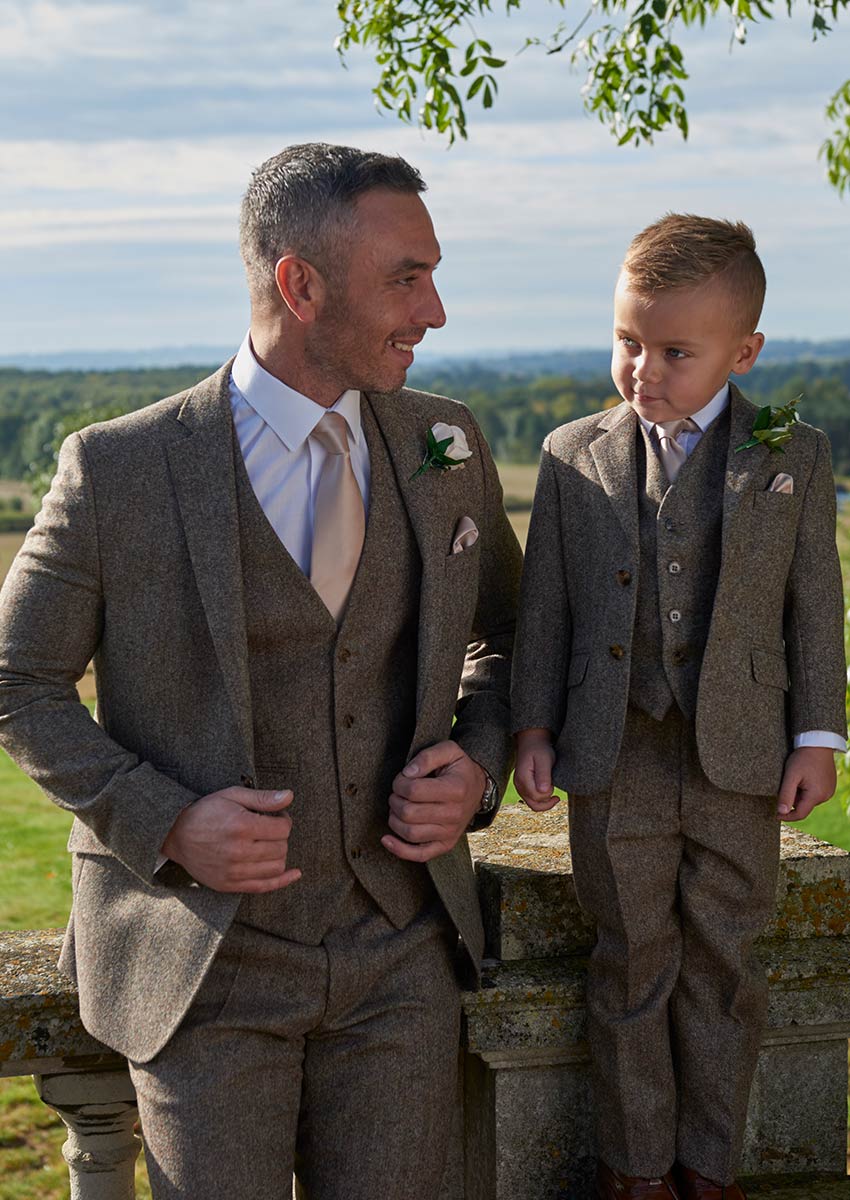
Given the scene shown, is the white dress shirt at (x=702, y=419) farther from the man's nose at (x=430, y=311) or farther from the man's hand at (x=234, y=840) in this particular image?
the man's hand at (x=234, y=840)

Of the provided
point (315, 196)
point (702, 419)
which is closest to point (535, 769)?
point (702, 419)

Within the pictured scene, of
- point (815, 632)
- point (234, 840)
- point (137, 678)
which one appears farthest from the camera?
point (815, 632)

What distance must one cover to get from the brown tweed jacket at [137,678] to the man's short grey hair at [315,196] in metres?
0.29

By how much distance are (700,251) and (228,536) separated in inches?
36.8

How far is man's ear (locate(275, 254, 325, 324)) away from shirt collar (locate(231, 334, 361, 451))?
0.41 ft

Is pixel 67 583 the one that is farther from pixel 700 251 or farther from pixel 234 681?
pixel 700 251

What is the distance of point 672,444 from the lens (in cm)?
254

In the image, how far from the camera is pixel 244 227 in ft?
8.46

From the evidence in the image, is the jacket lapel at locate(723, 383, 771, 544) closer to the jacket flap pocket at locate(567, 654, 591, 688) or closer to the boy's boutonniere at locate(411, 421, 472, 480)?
the jacket flap pocket at locate(567, 654, 591, 688)

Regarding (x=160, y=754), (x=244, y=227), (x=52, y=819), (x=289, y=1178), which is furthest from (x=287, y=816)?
(x=52, y=819)

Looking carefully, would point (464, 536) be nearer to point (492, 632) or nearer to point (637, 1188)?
point (492, 632)

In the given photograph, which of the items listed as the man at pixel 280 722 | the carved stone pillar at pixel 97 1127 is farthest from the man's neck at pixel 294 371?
the carved stone pillar at pixel 97 1127

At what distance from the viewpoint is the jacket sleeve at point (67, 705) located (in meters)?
2.27

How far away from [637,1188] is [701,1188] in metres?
0.11
